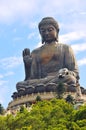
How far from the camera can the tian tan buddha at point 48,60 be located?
4272 cm

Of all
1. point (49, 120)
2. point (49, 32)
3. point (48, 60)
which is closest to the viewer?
point (49, 120)

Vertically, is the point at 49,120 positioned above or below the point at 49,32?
below

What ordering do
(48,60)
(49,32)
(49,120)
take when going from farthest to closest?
(49,32), (48,60), (49,120)

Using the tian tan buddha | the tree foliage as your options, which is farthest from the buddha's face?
the tree foliage

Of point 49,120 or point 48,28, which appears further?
point 48,28

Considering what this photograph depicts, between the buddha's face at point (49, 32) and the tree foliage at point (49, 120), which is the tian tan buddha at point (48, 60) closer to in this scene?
the buddha's face at point (49, 32)

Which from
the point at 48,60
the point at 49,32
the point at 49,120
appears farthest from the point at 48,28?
the point at 49,120

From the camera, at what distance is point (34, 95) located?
136 ft

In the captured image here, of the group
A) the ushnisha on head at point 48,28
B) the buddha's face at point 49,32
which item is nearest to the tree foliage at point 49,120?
the buddha's face at point 49,32

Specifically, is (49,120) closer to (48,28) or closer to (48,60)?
(48,60)

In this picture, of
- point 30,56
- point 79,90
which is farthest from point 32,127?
point 30,56

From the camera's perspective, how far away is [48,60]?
45.0m

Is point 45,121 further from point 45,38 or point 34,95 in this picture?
point 45,38

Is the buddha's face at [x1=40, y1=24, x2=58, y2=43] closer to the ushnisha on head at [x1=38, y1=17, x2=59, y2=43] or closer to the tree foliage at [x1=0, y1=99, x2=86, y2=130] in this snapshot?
the ushnisha on head at [x1=38, y1=17, x2=59, y2=43]
